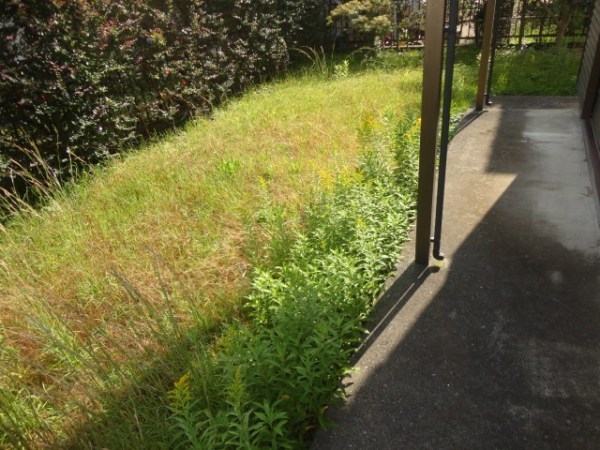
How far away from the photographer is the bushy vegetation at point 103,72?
4.44m

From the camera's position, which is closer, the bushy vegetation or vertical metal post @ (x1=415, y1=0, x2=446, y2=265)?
vertical metal post @ (x1=415, y1=0, x2=446, y2=265)

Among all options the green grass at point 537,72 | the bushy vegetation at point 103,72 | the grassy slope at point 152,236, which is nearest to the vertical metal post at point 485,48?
the grassy slope at point 152,236

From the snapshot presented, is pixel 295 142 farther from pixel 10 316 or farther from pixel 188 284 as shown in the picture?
pixel 10 316

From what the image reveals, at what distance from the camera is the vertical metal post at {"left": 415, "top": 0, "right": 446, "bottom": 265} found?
2.44m

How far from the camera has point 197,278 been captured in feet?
10.5

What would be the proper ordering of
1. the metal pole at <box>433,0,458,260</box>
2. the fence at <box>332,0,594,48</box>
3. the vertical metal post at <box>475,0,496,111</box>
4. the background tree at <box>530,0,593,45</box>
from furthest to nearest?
the fence at <box>332,0,594,48</box> < the background tree at <box>530,0,593,45</box> < the vertical metal post at <box>475,0,496,111</box> < the metal pole at <box>433,0,458,260</box>

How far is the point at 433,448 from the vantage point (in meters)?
1.98

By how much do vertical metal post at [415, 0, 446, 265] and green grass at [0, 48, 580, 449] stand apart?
1.00ft

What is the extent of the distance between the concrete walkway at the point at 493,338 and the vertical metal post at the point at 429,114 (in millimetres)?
279

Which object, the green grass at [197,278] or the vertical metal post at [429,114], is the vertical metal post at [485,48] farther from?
the vertical metal post at [429,114]

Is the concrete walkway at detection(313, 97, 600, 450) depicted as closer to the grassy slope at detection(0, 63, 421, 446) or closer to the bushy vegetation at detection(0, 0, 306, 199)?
the grassy slope at detection(0, 63, 421, 446)

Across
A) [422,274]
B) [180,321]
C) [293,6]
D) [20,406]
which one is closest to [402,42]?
[293,6]

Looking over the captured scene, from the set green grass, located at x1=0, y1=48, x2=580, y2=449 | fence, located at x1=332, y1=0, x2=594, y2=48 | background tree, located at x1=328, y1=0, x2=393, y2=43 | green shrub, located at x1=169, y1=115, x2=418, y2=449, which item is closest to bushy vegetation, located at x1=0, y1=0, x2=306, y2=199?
green grass, located at x1=0, y1=48, x2=580, y2=449

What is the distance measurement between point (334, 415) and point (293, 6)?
31.4 ft
